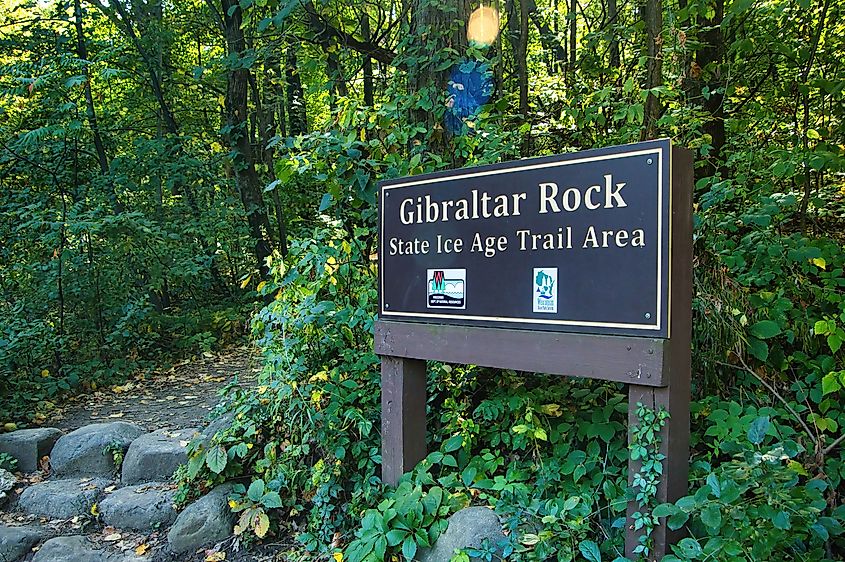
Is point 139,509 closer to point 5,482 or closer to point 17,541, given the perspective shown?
point 17,541

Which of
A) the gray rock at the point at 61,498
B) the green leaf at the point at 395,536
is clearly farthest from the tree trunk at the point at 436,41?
the gray rock at the point at 61,498

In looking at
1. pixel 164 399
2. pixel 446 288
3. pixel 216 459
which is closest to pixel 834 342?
pixel 446 288

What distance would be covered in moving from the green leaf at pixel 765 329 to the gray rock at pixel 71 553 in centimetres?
373

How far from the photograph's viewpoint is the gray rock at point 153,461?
4.28 metres

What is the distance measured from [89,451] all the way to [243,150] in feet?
15.8

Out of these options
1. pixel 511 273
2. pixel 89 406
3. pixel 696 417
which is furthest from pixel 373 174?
pixel 89 406

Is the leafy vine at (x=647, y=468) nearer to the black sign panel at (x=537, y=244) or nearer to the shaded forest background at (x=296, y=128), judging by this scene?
the black sign panel at (x=537, y=244)

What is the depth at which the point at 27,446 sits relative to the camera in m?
4.77

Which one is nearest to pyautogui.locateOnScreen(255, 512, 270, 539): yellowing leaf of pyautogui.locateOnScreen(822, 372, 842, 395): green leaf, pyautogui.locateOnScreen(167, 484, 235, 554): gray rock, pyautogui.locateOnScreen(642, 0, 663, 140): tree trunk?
pyautogui.locateOnScreen(167, 484, 235, 554): gray rock

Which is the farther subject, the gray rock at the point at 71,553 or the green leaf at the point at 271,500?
the gray rock at the point at 71,553

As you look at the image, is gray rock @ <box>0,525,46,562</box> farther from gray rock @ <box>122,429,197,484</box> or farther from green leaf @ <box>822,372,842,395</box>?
green leaf @ <box>822,372,842,395</box>

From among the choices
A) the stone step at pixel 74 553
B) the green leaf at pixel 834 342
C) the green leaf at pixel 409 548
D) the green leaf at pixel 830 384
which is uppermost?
the green leaf at pixel 834 342

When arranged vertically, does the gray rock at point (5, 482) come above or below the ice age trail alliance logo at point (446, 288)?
below

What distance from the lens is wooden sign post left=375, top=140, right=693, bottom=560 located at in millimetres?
2336
